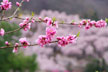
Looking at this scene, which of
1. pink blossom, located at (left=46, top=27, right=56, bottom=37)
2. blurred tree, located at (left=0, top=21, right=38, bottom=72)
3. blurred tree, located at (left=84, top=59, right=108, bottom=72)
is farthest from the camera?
blurred tree, located at (left=84, top=59, right=108, bottom=72)

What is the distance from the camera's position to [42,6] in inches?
621

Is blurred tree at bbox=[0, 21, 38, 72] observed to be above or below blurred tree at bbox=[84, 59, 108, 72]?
above

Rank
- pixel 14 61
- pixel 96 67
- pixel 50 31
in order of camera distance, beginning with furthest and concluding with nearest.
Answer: pixel 96 67, pixel 14 61, pixel 50 31

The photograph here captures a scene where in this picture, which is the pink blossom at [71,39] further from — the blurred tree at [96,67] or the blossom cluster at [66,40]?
the blurred tree at [96,67]

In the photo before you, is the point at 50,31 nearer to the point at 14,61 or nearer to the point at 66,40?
the point at 66,40

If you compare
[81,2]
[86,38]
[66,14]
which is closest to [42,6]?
[66,14]

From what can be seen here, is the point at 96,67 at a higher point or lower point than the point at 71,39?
lower

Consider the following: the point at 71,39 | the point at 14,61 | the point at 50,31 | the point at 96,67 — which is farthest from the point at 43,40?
the point at 96,67

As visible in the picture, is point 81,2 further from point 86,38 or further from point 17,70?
point 17,70

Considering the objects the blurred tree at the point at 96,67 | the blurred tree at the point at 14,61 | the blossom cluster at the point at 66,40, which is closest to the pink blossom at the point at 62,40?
the blossom cluster at the point at 66,40

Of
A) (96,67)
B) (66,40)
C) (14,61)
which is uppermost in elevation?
(66,40)

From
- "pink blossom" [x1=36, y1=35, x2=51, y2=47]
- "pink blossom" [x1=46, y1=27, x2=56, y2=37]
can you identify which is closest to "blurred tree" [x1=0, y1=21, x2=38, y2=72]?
"pink blossom" [x1=36, y1=35, x2=51, y2=47]

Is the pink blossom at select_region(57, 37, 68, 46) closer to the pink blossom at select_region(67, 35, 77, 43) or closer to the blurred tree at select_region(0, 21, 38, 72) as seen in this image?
the pink blossom at select_region(67, 35, 77, 43)

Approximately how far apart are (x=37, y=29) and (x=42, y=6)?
2143 mm
